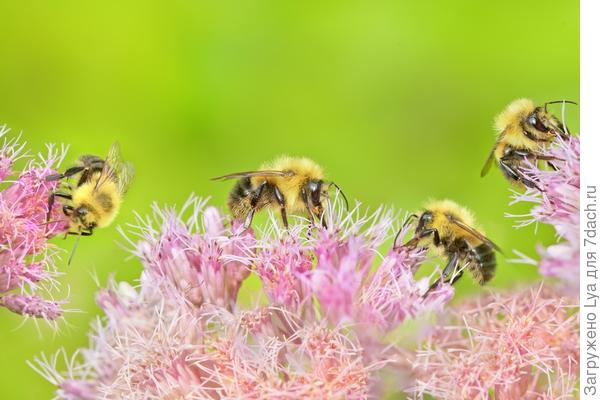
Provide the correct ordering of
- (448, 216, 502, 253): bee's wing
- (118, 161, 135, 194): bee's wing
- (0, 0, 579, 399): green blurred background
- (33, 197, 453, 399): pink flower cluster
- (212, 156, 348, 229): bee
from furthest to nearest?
(0, 0, 579, 399): green blurred background < (118, 161, 135, 194): bee's wing < (212, 156, 348, 229): bee < (448, 216, 502, 253): bee's wing < (33, 197, 453, 399): pink flower cluster

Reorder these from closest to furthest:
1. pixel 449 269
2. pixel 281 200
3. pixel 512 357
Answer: pixel 512 357 → pixel 449 269 → pixel 281 200

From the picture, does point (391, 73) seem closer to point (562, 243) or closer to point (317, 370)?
point (562, 243)

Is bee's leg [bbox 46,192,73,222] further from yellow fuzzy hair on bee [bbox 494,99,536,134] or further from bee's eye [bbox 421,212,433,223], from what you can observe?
yellow fuzzy hair on bee [bbox 494,99,536,134]

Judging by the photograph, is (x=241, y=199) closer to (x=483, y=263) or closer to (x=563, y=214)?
(x=483, y=263)

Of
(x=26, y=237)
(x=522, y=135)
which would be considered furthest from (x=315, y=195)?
(x=26, y=237)

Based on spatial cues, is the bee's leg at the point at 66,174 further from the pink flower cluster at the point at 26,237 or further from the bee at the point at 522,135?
the bee at the point at 522,135

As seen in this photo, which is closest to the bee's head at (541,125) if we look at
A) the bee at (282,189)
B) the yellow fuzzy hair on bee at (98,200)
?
the bee at (282,189)

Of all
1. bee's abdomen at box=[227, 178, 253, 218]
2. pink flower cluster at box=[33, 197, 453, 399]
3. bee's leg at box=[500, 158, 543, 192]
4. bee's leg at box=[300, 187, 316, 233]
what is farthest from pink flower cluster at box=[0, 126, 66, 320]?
bee's leg at box=[500, 158, 543, 192]
